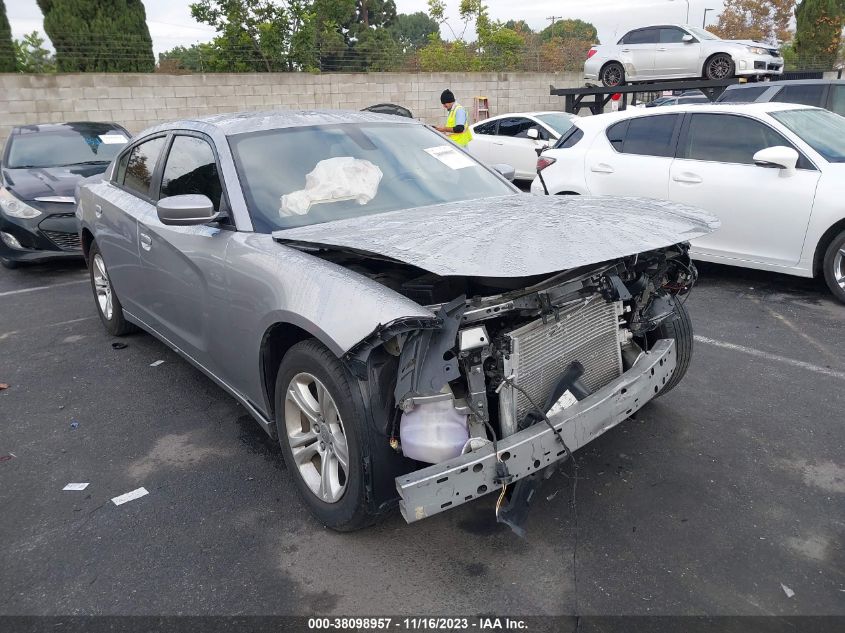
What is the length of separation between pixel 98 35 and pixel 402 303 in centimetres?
1869

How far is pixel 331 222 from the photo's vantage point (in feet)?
10.8

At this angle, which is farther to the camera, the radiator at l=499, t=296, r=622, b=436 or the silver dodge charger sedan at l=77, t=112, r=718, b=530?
the radiator at l=499, t=296, r=622, b=436

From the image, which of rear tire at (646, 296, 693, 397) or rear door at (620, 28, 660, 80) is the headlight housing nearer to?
rear tire at (646, 296, 693, 397)

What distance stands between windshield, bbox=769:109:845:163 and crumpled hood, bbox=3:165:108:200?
7.43 m

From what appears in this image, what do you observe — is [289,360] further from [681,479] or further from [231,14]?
[231,14]

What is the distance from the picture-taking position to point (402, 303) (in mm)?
2426

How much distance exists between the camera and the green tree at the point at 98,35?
1703 cm

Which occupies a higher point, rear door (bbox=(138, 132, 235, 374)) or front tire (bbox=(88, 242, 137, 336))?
rear door (bbox=(138, 132, 235, 374))

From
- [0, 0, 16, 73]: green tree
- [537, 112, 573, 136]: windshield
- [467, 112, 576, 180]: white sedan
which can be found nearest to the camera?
[467, 112, 576, 180]: white sedan

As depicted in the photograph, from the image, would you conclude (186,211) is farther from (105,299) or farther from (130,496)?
(105,299)

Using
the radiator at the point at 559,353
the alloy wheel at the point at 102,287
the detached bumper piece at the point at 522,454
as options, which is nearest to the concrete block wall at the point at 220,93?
the alloy wheel at the point at 102,287

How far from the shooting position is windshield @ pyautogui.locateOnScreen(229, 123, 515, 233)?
11.1 feet

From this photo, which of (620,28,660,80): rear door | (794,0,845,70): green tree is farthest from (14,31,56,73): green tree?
(794,0,845,70): green tree

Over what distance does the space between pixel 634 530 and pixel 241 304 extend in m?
2.00
